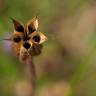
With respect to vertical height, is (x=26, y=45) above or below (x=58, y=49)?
below

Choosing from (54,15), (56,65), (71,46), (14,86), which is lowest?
(14,86)

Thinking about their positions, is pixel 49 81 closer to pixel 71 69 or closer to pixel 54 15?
pixel 71 69

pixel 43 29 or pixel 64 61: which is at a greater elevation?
pixel 43 29

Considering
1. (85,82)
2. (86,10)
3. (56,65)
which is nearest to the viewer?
(85,82)

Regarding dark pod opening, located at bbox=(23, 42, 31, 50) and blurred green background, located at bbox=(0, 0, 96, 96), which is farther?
blurred green background, located at bbox=(0, 0, 96, 96)

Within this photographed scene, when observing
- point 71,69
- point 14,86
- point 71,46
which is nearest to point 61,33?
point 71,46

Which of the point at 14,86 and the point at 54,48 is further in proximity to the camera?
the point at 54,48

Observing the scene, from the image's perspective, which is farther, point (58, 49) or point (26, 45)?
point (58, 49)

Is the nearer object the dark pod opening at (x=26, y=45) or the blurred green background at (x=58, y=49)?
the dark pod opening at (x=26, y=45)
